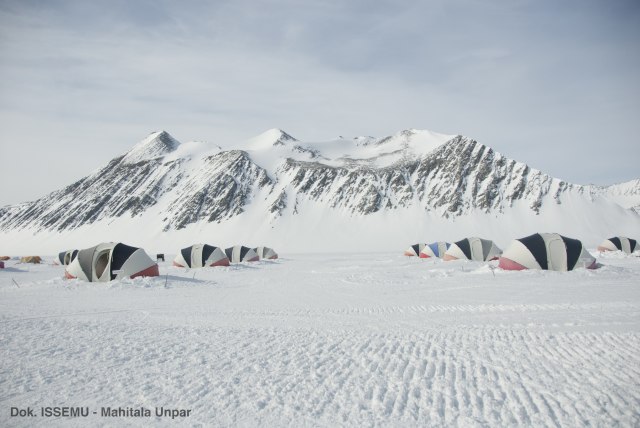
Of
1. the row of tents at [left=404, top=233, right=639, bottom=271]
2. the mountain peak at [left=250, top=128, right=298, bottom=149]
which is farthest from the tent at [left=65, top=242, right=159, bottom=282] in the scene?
the mountain peak at [left=250, top=128, right=298, bottom=149]

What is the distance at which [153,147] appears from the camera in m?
180

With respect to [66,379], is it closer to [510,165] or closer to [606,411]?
[606,411]

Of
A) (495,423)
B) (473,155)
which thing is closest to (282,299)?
(495,423)

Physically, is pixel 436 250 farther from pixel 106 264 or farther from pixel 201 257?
pixel 106 264

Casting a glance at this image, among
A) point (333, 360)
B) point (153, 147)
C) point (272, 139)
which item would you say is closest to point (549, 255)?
point (333, 360)

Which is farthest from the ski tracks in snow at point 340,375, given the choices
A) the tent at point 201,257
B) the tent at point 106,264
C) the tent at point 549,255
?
the tent at point 201,257

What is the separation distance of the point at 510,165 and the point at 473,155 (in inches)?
484

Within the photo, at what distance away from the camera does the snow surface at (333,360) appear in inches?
213

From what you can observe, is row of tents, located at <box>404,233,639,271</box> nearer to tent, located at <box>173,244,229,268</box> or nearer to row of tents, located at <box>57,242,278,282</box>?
row of tents, located at <box>57,242,278,282</box>

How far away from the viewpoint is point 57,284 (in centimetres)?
2017

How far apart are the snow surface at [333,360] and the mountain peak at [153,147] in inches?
6911

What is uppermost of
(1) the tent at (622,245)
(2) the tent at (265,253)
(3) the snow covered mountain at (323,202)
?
(3) the snow covered mountain at (323,202)

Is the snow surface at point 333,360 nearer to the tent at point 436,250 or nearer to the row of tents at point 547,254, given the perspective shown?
the row of tents at point 547,254

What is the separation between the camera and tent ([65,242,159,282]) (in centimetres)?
2147
